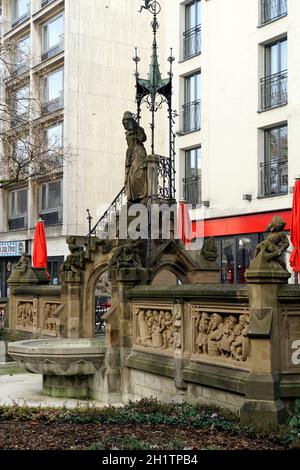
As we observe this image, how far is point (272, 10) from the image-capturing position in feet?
84.2

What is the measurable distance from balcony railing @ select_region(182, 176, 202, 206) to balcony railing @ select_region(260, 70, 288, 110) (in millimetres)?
4943

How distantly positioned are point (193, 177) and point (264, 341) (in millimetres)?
21861

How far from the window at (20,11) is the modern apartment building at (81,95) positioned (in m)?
1.46

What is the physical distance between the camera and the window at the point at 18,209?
42.1 meters

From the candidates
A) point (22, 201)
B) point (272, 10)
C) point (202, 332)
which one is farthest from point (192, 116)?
point (202, 332)

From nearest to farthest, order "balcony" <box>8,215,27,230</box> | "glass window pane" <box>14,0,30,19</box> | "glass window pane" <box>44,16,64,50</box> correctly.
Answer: "glass window pane" <box>44,16,64,50</box> → "balcony" <box>8,215,27,230</box> → "glass window pane" <box>14,0,30,19</box>

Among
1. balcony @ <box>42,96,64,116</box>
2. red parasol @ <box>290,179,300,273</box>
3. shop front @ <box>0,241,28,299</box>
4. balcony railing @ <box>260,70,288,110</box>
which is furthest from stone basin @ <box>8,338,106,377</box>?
shop front @ <box>0,241,28,299</box>

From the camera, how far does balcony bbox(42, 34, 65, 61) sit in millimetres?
37553

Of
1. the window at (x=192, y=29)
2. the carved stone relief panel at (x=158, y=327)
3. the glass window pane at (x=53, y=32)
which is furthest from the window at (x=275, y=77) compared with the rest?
the glass window pane at (x=53, y=32)

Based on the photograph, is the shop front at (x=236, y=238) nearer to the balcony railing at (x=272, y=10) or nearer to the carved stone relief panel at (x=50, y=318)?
the balcony railing at (x=272, y=10)

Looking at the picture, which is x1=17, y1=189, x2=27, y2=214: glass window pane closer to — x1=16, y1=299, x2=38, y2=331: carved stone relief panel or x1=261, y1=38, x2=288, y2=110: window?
x1=261, y1=38, x2=288, y2=110: window

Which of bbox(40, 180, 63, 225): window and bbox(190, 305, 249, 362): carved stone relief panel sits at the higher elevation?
bbox(40, 180, 63, 225): window

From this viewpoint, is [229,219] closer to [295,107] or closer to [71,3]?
[295,107]
